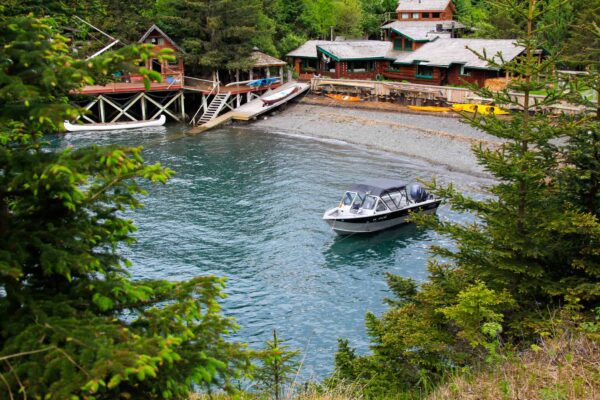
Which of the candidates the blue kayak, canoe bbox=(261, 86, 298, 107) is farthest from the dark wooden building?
canoe bbox=(261, 86, 298, 107)

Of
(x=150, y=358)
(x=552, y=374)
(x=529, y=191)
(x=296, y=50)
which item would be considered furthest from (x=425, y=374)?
(x=296, y=50)

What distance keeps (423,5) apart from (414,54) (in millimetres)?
17212

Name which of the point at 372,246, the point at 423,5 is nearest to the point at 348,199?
the point at 372,246

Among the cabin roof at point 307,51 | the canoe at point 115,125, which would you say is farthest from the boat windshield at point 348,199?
the cabin roof at point 307,51

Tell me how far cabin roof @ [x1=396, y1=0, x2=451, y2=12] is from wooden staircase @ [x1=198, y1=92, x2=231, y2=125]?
30.3 metres

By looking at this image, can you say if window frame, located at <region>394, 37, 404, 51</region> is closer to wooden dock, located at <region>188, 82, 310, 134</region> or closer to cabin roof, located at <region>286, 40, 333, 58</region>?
cabin roof, located at <region>286, 40, 333, 58</region>

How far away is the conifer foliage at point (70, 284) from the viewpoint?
19.0ft

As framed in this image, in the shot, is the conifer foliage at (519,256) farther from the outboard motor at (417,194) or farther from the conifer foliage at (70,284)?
the outboard motor at (417,194)

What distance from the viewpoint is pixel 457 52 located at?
5522 centimetres

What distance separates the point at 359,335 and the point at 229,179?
19.3 metres

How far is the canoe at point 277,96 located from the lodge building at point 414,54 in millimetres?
8130

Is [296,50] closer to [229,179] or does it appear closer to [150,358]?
[229,179]

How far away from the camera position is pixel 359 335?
19.9m

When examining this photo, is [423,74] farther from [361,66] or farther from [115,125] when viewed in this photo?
[115,125]
